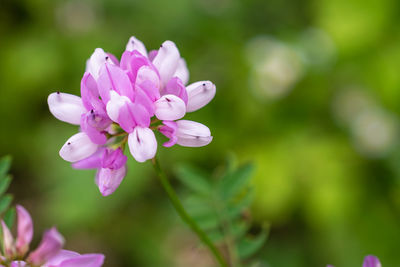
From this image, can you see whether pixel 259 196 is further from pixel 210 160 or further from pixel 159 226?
pixel 159 226

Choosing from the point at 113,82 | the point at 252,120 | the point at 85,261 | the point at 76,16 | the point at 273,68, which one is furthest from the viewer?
the point at 76,16

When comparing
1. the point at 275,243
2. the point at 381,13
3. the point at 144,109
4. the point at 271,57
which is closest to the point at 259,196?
the point at 275,243

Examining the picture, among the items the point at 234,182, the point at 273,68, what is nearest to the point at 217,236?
the point at 234,182

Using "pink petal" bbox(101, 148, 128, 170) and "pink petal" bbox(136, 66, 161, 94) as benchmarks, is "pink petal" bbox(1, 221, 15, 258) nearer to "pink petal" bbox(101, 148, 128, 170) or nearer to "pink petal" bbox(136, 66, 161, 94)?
"pink petal" bbox(101, 148, 128, 170)

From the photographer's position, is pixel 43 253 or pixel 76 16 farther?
pixel 76 16

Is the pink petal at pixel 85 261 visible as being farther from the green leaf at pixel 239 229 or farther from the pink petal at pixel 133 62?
the green leaf at pixel 239 229

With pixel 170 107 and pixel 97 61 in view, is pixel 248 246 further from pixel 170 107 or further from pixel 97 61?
pixel 97 61

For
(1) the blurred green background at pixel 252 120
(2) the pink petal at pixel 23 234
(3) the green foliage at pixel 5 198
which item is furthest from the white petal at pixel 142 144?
(1) the blurred green background at pixel 252 120
